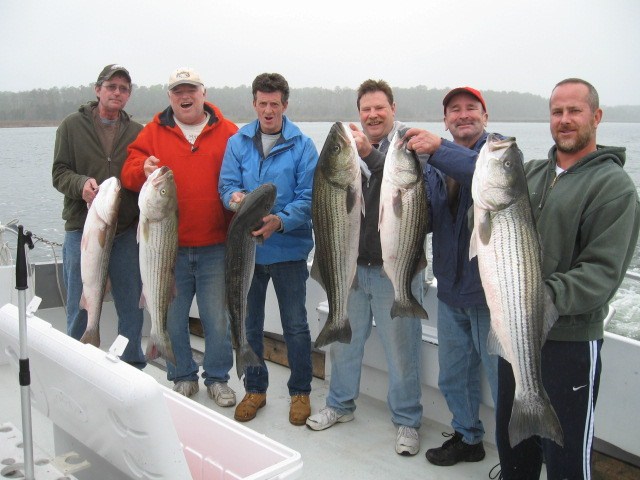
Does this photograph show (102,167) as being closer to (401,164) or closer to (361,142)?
(361,142)

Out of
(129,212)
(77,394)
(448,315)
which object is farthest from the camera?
(129,212)

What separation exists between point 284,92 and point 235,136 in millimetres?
458

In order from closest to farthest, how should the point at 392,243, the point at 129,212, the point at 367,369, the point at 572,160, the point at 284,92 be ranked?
the point at 572,160 → the point at 392,243 → the point at 284,92 → the point at 129,212 → the point at 367,369

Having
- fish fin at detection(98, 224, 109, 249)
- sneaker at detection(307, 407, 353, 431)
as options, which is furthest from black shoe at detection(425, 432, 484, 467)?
fish fin at detection(98, 224, 109, 249)

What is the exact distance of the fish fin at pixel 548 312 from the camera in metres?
2.61

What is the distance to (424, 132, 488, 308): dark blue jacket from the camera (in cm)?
342

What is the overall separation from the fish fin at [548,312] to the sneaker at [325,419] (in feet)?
6.84

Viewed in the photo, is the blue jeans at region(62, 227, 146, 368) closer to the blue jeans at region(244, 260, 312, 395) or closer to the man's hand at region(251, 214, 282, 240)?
the blue jeans at region(244, 260, 312, 395)

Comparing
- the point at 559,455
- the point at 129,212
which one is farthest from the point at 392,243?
the point at 129,212

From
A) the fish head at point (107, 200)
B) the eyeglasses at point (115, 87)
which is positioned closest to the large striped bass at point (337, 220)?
the fish head at point (107, 200)

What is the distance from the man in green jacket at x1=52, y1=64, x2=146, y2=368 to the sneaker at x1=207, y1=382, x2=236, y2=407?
35.5 inches

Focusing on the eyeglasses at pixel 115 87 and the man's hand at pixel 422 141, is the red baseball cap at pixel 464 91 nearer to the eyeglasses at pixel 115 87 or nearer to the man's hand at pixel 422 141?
the man's hand at pixel 422 141

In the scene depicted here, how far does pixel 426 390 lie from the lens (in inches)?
174

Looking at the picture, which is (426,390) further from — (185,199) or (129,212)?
(129,212)
